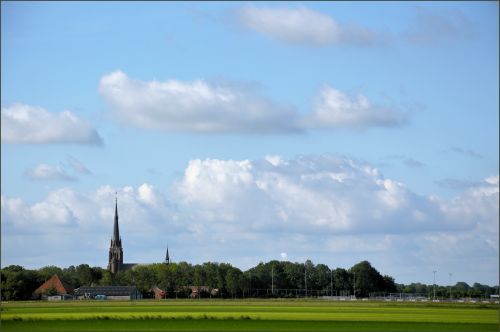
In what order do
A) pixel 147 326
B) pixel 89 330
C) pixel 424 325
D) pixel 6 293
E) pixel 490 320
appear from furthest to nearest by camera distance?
pixel 6 293 → pixel 490 320 → pixel 424 325 → pixel 147 326 → pixel 89 330

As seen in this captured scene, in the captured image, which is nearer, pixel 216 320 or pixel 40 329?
pixel 40 329

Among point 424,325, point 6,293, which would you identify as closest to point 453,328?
point 424,325

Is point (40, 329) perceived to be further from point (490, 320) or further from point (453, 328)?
point (490, 320)

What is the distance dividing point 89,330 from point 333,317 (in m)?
31.2

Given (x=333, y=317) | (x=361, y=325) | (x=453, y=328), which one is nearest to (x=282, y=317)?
(x=333, y=317)

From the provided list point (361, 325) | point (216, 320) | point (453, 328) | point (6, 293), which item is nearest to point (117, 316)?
point (216, 320)

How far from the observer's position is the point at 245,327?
75.9 metres

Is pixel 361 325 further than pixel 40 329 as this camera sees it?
Yes

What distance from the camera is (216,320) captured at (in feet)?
288

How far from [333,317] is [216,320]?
1356 cm

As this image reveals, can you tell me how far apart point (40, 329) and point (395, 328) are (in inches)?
1065

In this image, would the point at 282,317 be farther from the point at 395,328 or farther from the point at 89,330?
the point at 89,330

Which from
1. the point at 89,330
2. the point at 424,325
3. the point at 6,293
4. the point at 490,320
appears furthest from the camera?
the point at 6,293

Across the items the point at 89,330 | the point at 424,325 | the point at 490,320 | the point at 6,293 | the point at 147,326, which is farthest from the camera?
the point at 6,293
